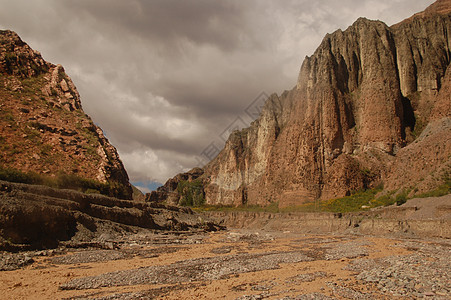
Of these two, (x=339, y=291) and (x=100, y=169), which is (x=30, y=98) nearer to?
(x=100, y=169)

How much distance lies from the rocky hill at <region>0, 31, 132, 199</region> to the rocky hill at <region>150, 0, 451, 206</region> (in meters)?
44.8

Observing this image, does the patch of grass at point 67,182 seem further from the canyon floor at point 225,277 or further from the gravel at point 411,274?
the gravel at point 411,274

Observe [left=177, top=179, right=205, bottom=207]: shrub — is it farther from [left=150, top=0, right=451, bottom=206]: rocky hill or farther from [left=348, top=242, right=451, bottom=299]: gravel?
[left=348, top=242, right=451, bottom=299]: gravel

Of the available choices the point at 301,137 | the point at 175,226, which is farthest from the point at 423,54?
the point at 175,226

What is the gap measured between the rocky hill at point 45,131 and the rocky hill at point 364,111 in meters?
44.8

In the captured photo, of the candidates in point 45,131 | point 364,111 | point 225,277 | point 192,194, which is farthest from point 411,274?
point 192,194

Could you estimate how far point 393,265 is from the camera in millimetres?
Answer: 14547

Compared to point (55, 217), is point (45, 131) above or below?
above

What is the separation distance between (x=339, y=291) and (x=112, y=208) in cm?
2750

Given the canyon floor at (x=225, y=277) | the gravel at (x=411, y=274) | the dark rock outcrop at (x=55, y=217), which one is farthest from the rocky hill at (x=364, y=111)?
the dark rock outcrop at (x=55, y=217)

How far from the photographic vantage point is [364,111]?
67188 mm

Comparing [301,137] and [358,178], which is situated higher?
[301,137]

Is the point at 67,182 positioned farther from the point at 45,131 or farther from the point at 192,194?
the point at 192,194

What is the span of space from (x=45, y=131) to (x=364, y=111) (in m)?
65.3
